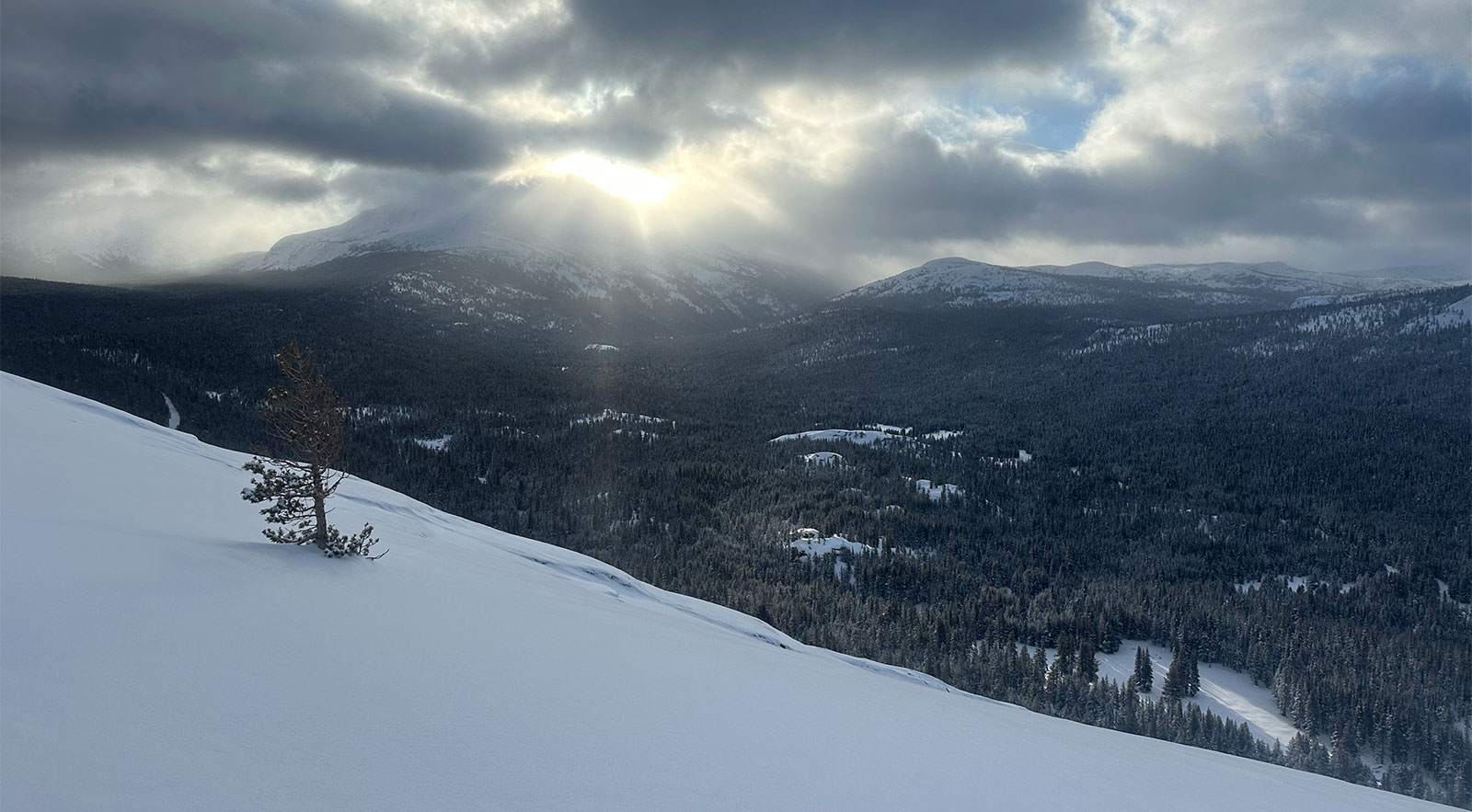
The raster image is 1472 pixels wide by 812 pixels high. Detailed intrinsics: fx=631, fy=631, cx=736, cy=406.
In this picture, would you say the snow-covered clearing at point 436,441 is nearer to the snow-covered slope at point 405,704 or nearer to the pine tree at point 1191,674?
the snow-covered slope at point 405,704

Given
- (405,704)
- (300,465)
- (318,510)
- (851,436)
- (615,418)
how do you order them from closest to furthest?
(405,704)
(318,510)
(300,465)
(615,418)
(851,436)

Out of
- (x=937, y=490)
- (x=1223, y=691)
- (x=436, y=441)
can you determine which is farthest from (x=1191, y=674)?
(x=436, y=441)

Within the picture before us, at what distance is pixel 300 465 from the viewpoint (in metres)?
13.5

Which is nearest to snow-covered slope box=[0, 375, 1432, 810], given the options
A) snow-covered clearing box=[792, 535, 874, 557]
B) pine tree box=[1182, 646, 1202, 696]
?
pine tree box=[1182, 646, 1202, 696]

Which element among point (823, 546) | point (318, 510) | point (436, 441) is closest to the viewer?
point (318, 510)

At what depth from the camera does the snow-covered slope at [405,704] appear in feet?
18.4

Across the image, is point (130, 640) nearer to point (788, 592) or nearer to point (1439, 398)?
point (788, 592)

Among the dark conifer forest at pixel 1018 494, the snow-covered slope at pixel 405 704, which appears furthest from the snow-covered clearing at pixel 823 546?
the snow-covered slope at pixel 405 704

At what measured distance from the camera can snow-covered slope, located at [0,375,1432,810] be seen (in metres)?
5.60

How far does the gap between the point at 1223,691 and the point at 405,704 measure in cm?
7334

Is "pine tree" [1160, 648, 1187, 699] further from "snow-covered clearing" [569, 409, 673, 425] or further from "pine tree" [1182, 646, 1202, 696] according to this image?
"snow-covered clearing" [569, 409, 673, 425]

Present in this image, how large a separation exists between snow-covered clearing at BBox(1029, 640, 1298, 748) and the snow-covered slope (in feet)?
164

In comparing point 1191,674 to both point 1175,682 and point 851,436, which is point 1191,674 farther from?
point 851,436

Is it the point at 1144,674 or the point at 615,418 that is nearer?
the point at 1144,674
